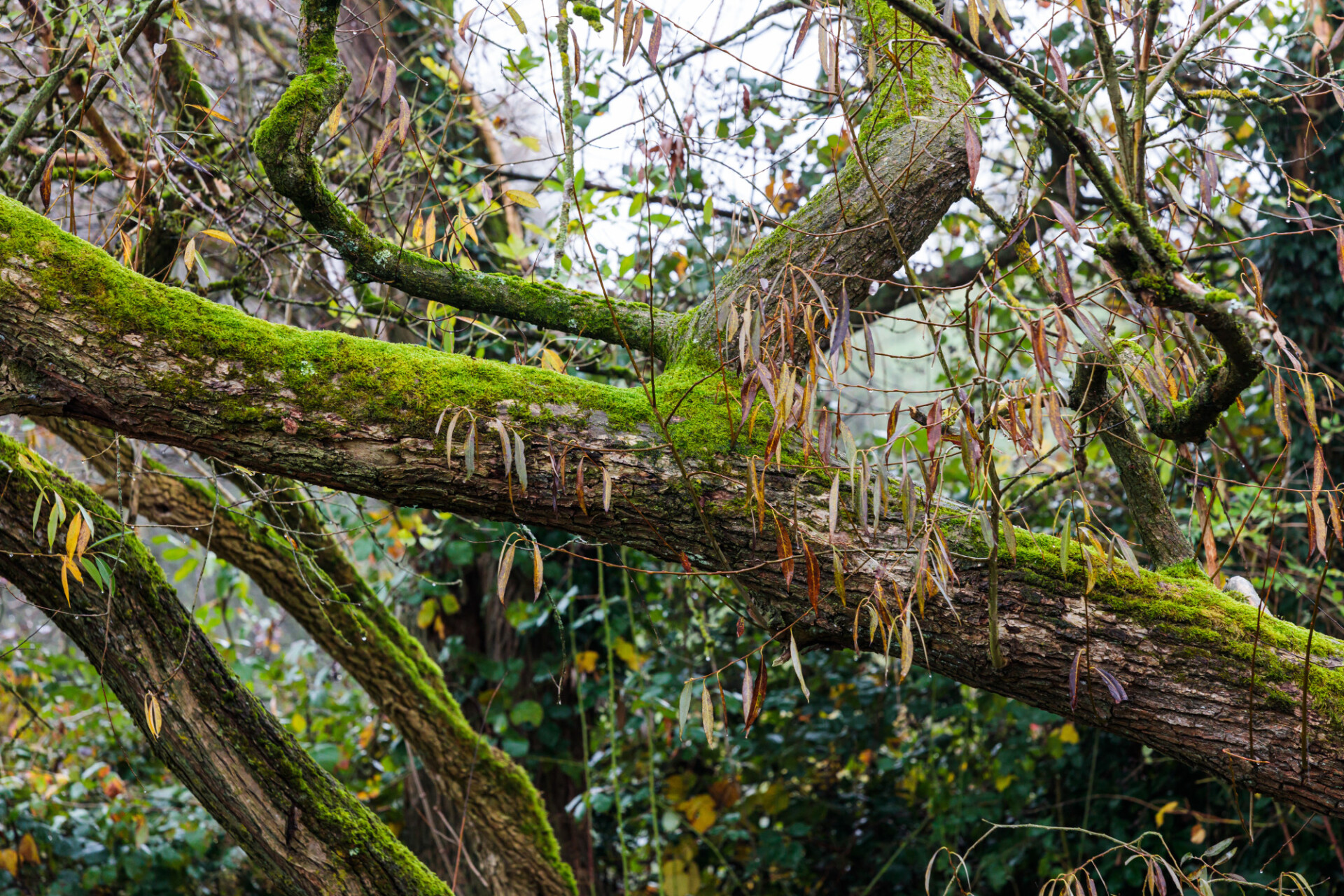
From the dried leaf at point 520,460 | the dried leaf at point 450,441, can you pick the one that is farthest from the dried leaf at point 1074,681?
the dried leaf at point 450,441

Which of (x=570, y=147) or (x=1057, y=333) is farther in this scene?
(x=570, y=147)

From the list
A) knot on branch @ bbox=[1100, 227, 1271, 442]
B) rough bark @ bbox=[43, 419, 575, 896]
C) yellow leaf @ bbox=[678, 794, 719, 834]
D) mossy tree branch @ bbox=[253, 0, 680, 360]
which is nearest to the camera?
knot on branch @ bbox=[1100, 227, 1271, 442]

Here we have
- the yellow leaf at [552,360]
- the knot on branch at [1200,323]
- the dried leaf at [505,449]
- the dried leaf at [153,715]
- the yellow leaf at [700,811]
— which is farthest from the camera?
the yellow leaf at [700,811]

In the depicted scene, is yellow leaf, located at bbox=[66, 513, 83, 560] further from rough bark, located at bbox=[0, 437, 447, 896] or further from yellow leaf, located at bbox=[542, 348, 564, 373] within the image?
yellow leaf, located at bbox=[542, 348, 564, 373]

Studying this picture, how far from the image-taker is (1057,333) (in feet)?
4.02

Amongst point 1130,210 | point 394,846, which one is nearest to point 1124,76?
point 1130,210

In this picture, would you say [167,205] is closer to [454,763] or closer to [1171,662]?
[454,763]

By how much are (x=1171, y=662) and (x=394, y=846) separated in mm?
1937

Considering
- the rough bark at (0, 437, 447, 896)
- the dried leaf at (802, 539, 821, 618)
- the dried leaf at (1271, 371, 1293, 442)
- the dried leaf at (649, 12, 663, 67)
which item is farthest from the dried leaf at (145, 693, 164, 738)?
the dried leaf at (1271, 371, 1293, 442)

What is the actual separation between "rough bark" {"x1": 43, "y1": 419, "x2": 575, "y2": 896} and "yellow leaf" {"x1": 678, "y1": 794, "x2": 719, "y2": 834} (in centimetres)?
112

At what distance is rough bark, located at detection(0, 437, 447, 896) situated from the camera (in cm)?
214

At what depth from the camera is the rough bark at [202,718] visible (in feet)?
7.03

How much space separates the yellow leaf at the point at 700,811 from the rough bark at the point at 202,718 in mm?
2165

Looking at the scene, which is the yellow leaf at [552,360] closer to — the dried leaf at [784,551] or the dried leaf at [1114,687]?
the dried leaf at [784,551]
